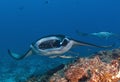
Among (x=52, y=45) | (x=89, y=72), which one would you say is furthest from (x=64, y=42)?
(x=89, y=72)

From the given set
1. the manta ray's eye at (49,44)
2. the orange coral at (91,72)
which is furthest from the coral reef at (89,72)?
the manta ray's eye at (49,44)

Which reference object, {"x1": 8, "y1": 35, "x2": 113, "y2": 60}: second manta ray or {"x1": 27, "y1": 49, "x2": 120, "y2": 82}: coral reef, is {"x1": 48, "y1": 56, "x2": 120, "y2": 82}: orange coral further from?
{"x1": 8, "y1": 35, "x2": 113, "y2": 60}: second manta ray

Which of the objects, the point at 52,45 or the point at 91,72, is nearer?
the point at 91,72

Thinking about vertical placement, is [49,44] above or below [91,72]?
above

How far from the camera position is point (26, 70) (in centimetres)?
1544

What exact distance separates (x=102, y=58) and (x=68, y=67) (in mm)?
895

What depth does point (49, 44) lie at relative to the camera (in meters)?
5.66

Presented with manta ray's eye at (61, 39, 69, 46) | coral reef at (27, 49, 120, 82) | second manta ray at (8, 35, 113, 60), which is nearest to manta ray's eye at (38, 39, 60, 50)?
second manta ray at (8, 35, 113, 60)

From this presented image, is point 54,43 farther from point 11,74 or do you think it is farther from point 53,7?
point 53,7

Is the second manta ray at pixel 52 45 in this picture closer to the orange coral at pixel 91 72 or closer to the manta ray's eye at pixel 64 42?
the manta ray's eye at pixel 64 42

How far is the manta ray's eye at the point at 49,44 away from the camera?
18.2 feet

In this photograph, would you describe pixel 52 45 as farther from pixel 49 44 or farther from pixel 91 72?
pixel 91 72

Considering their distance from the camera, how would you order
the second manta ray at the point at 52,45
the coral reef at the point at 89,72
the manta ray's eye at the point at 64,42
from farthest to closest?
1. the manta ray's eye at the point at 64,42
2. the second manta ray at the point at 52,45
3. the coral reef at the point at 89,72

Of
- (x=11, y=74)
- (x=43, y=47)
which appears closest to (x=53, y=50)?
(x=43, y=47)
